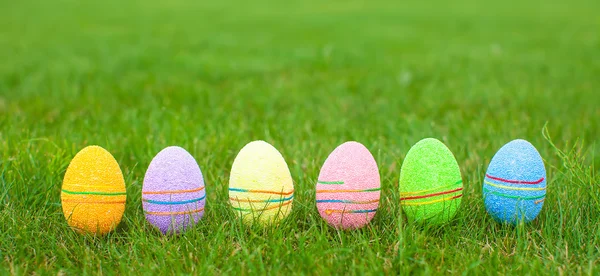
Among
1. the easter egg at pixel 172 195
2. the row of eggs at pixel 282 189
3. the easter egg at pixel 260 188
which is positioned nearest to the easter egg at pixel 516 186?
the row of eggs at pixel 282 189

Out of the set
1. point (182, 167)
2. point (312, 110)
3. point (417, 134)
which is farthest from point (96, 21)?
point (182, 167)

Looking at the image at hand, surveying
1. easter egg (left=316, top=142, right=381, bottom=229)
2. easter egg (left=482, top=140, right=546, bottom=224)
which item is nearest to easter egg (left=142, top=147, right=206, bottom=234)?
easter egg (left=316, top=142, right=381, bottom=229)

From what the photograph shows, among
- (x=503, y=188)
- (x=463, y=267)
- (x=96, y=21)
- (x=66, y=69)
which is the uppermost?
(x=96, y=21)

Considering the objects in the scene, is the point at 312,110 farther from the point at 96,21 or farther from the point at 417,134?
the point at 96,21

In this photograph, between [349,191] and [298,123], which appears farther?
[298,123]

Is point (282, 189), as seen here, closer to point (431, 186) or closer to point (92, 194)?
point (431, 186)

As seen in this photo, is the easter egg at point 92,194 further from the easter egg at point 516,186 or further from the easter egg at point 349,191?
the easter egg at point 516,186

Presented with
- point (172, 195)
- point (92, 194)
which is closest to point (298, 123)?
point (172, 195)
